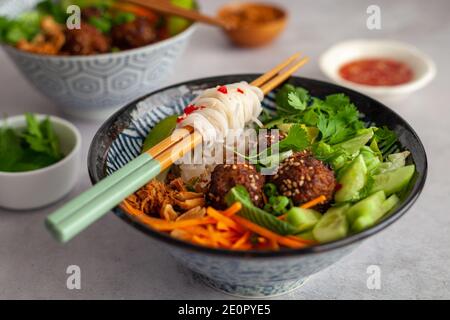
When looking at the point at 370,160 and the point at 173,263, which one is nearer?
the point at 370,160

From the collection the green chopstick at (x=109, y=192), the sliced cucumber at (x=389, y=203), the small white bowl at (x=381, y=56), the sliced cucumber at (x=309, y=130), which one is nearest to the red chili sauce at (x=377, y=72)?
the small white bowl at (x=381, y=56)

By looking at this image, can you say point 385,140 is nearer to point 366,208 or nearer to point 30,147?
point 366,208

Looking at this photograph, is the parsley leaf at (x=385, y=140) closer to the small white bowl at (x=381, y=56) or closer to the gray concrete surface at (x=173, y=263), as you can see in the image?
the gray concrete surface at (x=173, y=263)

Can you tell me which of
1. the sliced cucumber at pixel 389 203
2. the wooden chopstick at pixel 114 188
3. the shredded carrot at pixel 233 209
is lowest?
the sliced cucumber at pixel 389 203

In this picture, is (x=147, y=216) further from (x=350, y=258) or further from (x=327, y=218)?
(x=350, y=258)

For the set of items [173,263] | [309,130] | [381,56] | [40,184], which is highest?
[309,130]

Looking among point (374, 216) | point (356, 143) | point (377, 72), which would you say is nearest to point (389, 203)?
point (374, 216)
